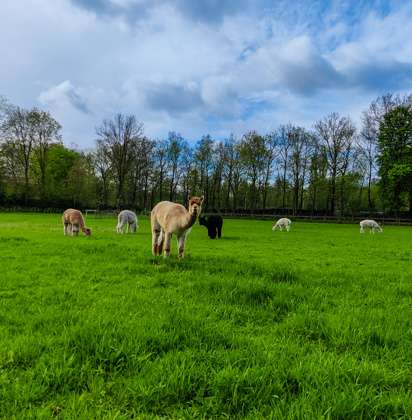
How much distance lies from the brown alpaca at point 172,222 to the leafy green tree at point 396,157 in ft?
153

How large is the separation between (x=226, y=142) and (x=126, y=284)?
54481mm

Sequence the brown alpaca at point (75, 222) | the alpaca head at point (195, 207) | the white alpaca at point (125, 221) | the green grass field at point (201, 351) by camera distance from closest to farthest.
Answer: the green grass field at point (201, 351), the alpaca head at point (195, 207), the brown alpaca at point (75, 222), the white alpaca at point (125, 221)

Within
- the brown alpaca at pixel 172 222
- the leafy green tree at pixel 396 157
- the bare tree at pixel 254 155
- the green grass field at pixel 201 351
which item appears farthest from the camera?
the bare tree at pixel 254 155

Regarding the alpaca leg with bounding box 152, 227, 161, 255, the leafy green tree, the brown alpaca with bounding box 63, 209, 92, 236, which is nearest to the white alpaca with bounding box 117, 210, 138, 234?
the brown alpaca with bounding box 63, 209, 92, 236

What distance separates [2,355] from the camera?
2271mm

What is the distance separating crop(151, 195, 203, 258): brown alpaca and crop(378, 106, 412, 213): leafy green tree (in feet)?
153

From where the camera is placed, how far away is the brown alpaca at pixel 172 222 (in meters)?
6.73

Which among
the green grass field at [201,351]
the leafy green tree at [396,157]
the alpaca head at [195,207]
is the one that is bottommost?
the green grass field at [201,351]

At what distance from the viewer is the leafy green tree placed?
41.3 metres

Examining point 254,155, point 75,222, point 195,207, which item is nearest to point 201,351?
point 195,207

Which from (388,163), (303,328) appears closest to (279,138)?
(388,163)

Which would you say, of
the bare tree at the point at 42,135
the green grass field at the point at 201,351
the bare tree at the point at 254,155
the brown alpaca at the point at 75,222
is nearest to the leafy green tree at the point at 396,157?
the bare tree at the point at 254,155

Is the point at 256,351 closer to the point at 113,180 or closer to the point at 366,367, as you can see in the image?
the point at 366,367

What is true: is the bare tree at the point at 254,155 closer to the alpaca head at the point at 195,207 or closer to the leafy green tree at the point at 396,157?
the leafy green tree at the point at 396,157
